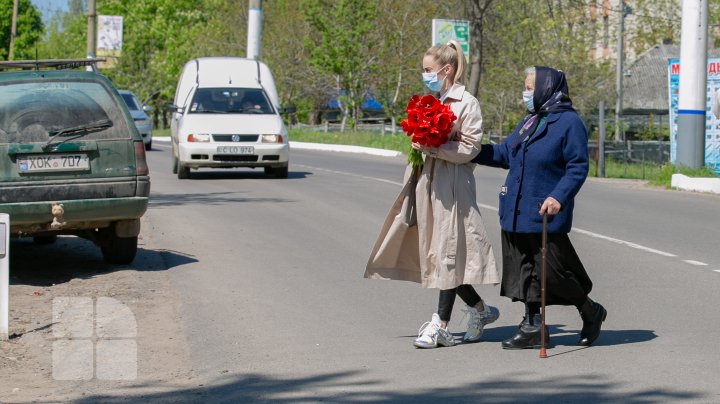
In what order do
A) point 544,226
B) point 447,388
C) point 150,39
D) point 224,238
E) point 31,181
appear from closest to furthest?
1. point 447,388
2. point 544,226
3. point 31,181
4. point 224,238
5. point 150,39

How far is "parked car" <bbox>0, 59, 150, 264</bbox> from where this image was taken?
10414 mm

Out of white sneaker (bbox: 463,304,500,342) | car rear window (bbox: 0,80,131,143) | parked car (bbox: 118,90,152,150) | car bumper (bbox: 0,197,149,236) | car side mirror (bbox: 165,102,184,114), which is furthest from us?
parked car (bbox: 118,90,152,150)

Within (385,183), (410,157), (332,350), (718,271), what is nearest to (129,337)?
(332,350)

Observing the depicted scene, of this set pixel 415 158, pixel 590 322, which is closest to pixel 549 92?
pixel 415 158

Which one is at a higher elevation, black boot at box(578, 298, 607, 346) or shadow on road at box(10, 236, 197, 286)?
black boot at box(578, 298, 607, 346)

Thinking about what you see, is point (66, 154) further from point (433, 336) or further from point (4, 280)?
point (433, 336)

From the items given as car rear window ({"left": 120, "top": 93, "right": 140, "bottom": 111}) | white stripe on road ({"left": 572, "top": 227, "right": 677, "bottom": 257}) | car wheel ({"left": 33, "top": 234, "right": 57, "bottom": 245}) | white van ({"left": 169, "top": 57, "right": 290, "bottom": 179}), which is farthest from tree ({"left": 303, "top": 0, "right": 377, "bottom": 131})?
car wheel ({"left": 33, "top": 234, "right": 57, "bottom": 245})

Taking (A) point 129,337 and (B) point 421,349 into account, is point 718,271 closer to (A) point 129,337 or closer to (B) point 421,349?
(B) point 421,349

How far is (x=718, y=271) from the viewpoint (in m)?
11.2

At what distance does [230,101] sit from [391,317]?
16.7 metres

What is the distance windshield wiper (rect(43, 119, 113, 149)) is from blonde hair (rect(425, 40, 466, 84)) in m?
4.16

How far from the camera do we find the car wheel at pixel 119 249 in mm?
11422

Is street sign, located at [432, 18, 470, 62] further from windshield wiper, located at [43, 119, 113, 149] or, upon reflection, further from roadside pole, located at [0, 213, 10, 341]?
roadside pole, located at [0, 213, 10, 341]

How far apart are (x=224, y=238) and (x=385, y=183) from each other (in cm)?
935
